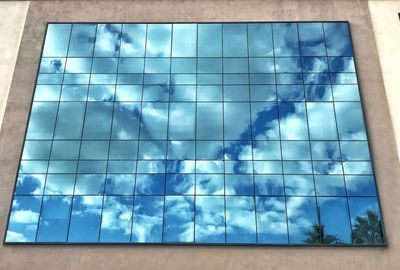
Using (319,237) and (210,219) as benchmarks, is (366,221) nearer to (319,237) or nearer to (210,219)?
(319,237)

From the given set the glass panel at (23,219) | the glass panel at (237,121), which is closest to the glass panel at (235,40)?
the glass panel at (237,121)

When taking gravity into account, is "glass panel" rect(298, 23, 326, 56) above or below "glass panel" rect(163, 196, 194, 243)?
above

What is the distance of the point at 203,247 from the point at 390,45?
18.8 meters

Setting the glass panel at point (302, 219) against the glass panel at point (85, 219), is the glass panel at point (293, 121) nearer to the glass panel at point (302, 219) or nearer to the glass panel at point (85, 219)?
the glass panel at point (302, 219)

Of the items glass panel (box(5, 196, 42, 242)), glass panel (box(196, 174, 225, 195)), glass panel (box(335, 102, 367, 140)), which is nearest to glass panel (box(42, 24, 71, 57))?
glass panel (box(5, 196, 42, 242))

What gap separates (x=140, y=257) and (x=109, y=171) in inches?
217

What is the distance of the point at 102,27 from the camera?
32938mm

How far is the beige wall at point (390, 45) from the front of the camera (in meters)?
29.7

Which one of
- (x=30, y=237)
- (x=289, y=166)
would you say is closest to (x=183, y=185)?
(x=289, y=166)

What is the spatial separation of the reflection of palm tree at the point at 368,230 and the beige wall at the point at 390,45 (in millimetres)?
4629

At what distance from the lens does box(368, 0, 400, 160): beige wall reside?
29.7 metres

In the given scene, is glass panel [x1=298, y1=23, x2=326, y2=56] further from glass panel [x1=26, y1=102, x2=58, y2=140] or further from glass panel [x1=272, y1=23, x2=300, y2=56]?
glass panel [x1=26, y1=102, x2=58, y2=140]

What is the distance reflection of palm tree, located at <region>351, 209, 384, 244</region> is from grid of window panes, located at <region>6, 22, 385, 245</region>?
0.06 metres

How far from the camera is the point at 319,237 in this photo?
25703mm
